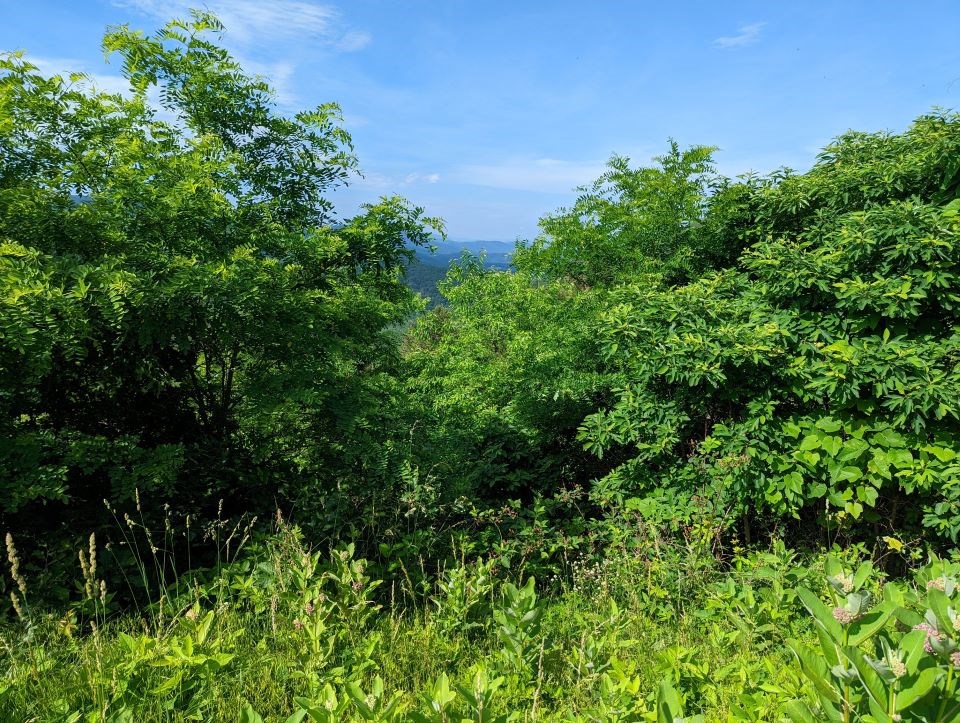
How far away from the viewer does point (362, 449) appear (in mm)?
4562

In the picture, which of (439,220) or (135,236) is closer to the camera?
(135,236)

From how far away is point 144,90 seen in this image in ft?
15.4

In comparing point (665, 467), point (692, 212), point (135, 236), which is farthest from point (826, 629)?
point (692, 212)

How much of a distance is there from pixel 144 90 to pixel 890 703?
585 cm

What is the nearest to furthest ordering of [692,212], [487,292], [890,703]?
[890,703] < [692,212] < [487,292]

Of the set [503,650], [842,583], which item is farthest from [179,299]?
[842,583]

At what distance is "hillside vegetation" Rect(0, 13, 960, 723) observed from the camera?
2.40 metres

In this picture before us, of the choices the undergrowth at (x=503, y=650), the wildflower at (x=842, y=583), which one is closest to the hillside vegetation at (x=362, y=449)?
the undergrowth at (x=503, y=650)

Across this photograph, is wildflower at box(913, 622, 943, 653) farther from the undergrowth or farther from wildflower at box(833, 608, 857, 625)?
wildflower at box(833, 608, 857, 625)

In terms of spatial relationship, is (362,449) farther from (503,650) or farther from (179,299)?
(503,650)

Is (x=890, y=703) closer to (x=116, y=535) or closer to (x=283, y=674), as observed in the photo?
(x=283, y=674)

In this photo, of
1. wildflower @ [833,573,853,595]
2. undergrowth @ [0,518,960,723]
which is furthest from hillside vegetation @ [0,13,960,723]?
wildflower @ [833,573,853,595]

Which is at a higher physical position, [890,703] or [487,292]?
[487,292]

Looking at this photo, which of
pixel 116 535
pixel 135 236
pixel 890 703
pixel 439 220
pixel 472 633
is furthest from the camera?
pixel 439 220
